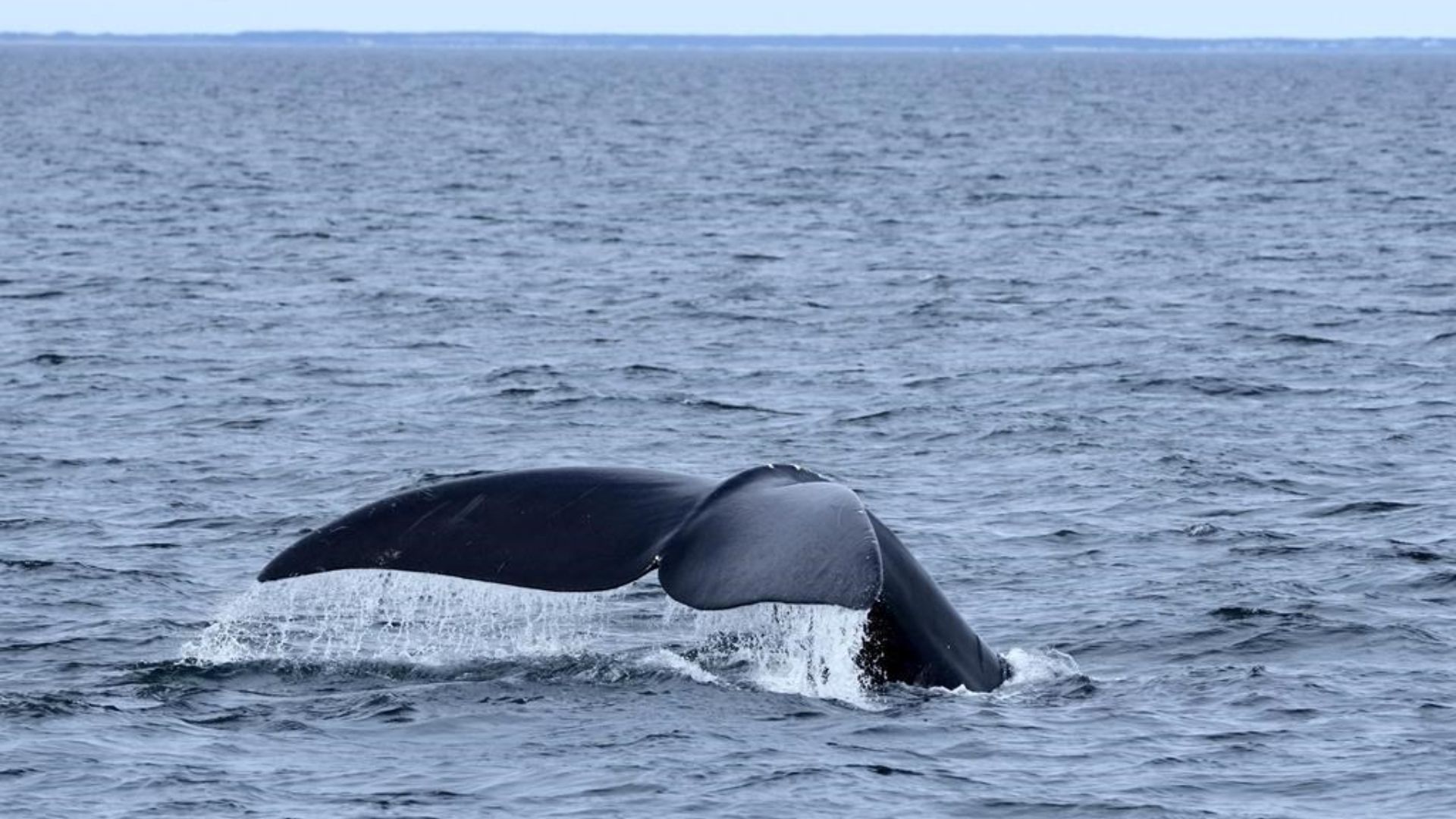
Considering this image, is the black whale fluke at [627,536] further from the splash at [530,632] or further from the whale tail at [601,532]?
the splash at [530,632]

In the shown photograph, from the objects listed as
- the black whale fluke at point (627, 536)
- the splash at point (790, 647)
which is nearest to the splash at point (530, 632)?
the splash at point (790, 647)

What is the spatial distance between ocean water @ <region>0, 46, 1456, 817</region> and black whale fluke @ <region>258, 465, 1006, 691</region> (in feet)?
3.08

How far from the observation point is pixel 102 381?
21.0 meters

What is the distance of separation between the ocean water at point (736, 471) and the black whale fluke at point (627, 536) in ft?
3.08

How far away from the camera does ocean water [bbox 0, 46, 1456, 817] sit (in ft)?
32.3

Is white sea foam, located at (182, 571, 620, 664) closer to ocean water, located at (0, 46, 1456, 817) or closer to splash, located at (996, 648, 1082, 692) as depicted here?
ocean water, located at (0, 46, 1456, 817)

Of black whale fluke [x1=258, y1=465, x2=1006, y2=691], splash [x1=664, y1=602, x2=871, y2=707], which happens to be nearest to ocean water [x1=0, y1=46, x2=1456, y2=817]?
splash [x1=664, y1=602, x2=871, y2=707]

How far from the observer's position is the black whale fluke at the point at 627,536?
8.44 m

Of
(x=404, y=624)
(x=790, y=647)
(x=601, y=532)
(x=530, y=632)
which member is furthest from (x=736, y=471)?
(x=601, y=532)

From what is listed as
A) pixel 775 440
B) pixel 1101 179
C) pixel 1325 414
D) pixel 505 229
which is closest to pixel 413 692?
pixel 775 440

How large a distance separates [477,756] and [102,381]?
12082 mm

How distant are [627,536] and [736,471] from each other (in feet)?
23.0

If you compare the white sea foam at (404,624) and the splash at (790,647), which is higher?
the splash at (790,647)

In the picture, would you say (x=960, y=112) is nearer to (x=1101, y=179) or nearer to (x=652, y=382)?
(x=1101, y=179)
